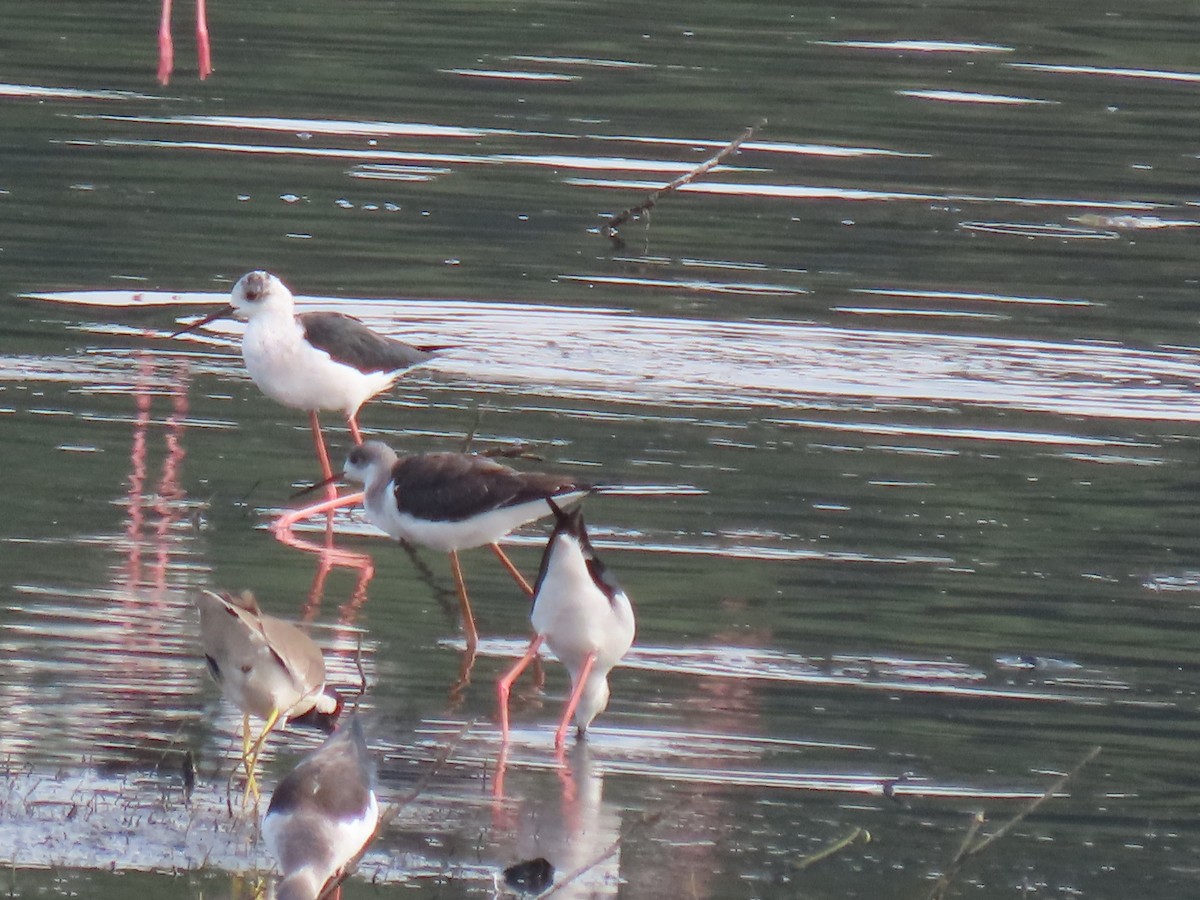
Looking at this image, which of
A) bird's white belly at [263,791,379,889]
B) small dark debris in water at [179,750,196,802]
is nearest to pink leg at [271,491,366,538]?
small dark debris in water at [179,750,196,802]

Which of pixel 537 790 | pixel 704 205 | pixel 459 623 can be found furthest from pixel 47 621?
pixel 704 205

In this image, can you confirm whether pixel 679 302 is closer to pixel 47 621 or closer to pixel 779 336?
pixel 779 336

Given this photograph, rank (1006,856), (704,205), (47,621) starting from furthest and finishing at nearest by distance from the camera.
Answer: (704,205) → (47,621) → (1006,856)

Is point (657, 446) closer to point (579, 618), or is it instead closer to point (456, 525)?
point (456, 525)

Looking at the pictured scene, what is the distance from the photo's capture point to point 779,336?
529 inches

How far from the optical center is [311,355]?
35.7 ft

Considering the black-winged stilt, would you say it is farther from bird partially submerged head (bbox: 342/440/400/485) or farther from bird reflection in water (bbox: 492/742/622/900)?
bird reflection in water (bbox: 492/742/622/900)

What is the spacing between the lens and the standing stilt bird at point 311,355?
35.8ft

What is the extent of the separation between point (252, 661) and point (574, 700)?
4.15 ft

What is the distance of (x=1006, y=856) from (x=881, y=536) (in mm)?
3213

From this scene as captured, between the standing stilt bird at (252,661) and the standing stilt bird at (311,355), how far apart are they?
376cm

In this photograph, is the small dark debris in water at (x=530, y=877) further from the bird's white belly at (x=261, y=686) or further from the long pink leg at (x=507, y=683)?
the long pink leg at (x=507, y=683)

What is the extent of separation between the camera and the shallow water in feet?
23.2

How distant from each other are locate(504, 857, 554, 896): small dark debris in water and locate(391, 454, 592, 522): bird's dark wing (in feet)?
6.84
